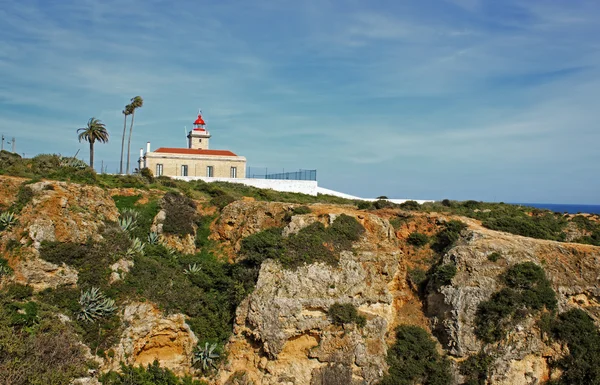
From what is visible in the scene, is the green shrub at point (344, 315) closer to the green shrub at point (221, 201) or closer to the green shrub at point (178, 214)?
the green shrub at point (178, 214)

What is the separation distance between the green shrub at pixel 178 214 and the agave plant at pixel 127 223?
5.28 feet

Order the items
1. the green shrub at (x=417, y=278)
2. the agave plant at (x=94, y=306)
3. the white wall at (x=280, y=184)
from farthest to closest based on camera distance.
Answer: the white wall at (x=280, y=184) < the green shrub at (x=417, y=278) < the agave plant at (x=94, y=306)

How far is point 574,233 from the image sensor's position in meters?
31.5

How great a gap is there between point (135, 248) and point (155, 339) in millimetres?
5294

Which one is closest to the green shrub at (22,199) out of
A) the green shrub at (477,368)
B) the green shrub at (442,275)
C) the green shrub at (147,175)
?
the green shrub at (147,175)

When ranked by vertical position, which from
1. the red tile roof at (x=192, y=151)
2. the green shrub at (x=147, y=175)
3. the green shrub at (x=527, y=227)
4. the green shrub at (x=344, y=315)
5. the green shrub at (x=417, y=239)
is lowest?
the green shrub at (x=344, y=315)

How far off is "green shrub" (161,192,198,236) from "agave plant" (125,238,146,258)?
92.5 inches

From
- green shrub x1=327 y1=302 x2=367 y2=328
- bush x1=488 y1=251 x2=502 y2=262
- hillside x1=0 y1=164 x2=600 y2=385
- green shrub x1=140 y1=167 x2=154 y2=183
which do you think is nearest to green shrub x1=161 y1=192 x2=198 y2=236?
hillside x1=0 y1=164 x2=600 y2=385

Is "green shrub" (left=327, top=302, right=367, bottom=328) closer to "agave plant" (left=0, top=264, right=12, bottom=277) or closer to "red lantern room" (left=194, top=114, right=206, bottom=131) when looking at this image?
"agave plant" (left=0, top=264, right=12, bottom=277)

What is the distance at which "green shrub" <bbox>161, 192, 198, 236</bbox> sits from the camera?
28016 mm

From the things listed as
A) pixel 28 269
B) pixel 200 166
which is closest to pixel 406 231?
pixel 28 269

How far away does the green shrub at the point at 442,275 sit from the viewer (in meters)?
23.8

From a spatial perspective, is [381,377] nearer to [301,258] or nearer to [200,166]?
[301,258]

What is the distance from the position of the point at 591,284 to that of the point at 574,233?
358 inches
